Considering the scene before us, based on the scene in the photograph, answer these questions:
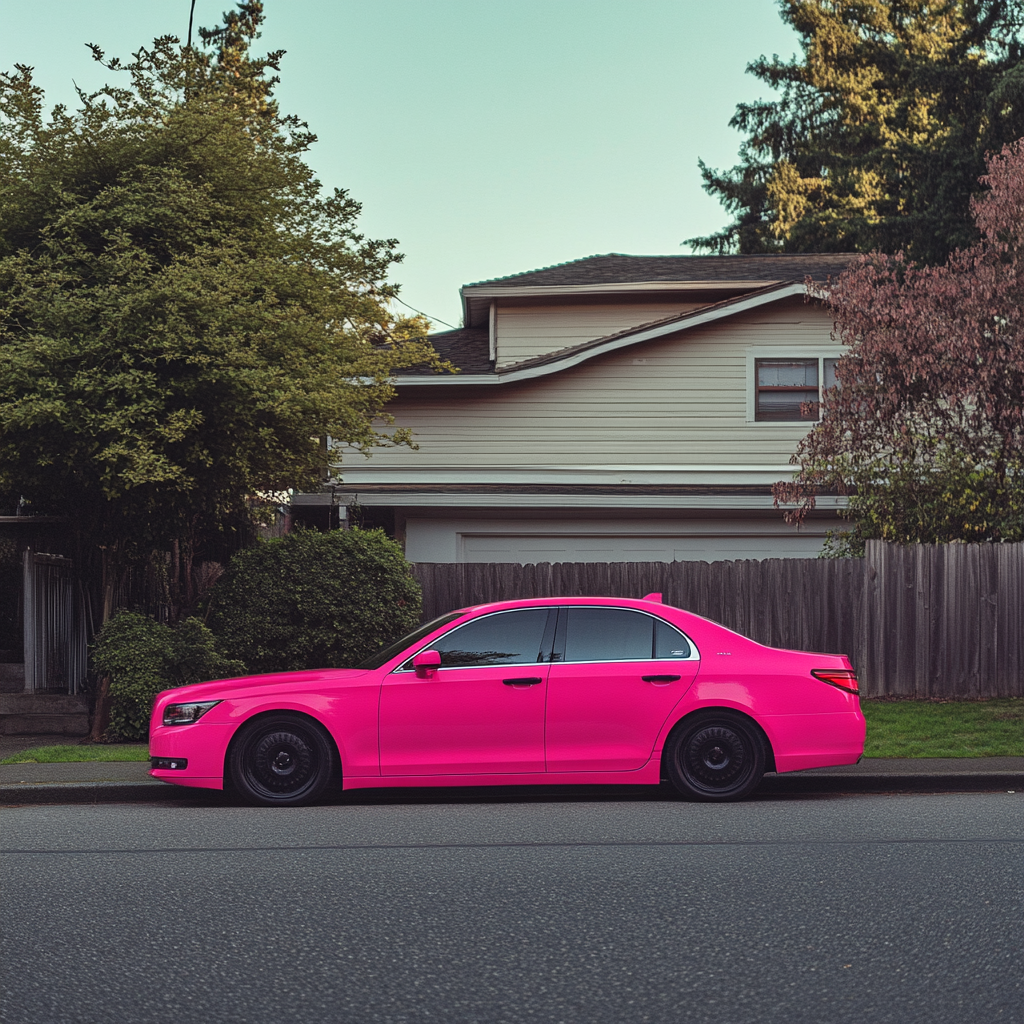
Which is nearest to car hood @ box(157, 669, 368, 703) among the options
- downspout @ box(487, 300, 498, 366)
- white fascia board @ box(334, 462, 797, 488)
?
white fascia board @ box(334, 462, 797, 488)

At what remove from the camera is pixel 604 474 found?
20219 mm

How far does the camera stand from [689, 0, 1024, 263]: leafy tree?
28.1 meters

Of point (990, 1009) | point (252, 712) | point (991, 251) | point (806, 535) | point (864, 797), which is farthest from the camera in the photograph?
point (806, 535)

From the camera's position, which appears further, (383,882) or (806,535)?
(806,535)

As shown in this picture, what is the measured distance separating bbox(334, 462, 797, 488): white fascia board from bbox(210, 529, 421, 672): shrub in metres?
6.01

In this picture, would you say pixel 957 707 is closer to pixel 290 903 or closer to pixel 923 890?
pixel 923 890

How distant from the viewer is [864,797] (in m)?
10.1

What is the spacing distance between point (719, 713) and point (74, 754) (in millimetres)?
5830

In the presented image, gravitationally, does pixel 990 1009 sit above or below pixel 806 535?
below

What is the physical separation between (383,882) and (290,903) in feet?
2.03

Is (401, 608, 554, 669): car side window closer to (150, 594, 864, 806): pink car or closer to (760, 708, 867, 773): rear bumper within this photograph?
(150, 594, 864, 806): pink car

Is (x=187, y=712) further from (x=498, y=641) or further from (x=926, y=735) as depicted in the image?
(x=926, y=735)

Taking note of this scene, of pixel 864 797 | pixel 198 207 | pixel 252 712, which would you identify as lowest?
pixel 864 797

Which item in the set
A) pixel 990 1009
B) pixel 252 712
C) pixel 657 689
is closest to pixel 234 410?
pixel 252 712
